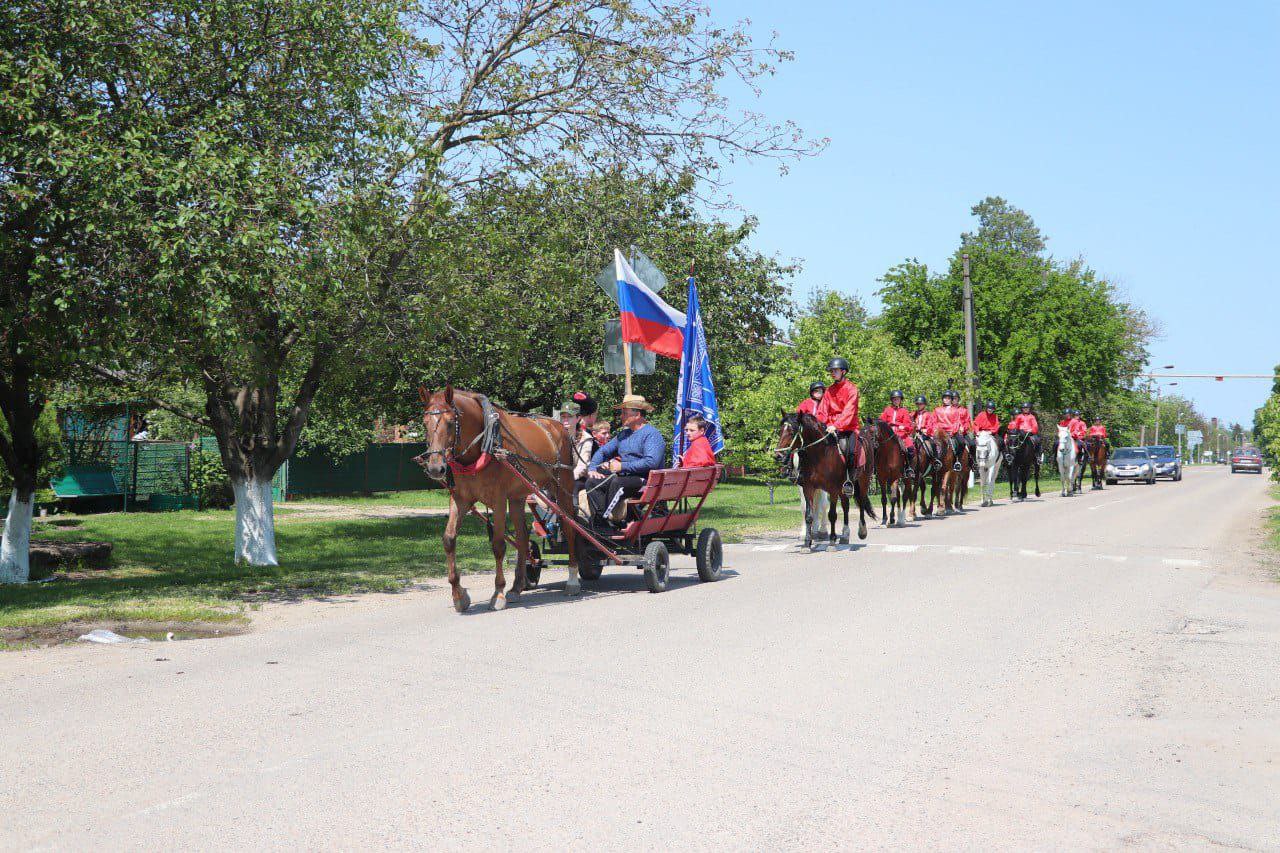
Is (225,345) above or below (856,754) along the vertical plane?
above

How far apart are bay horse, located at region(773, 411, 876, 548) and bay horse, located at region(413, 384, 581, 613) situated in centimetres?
492

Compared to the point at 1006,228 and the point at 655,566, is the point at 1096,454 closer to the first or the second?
the point at 655,566

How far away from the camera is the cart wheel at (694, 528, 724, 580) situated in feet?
45.5

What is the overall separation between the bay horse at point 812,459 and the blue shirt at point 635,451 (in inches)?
155

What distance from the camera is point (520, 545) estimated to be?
489 inches

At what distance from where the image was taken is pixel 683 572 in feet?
51.1

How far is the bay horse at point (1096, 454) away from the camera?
3984 centimetres

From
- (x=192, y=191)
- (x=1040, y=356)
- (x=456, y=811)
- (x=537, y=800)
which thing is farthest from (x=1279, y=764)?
(x=1040, y=356)

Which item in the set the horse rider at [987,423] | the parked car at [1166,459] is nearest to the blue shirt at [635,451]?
the horse rider at [987,423]

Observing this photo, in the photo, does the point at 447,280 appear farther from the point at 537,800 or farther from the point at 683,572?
the point at 537,800

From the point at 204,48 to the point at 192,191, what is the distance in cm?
236

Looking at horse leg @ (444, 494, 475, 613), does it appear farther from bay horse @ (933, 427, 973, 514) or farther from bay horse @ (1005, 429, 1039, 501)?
bay horse @ (1005, 429, 1039, 501)

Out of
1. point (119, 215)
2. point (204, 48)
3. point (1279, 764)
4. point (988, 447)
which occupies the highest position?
point (204, 48)

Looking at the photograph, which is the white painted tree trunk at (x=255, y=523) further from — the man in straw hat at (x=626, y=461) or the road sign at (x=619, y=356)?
the man in straw hat at (x=626, y=461)
